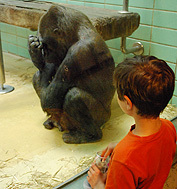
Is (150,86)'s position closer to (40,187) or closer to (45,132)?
(40,187)

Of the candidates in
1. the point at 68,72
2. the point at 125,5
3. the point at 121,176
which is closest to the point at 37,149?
the point at 68,72

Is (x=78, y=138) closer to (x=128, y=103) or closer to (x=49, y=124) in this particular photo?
(x=49, y=124)

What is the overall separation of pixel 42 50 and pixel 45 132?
496 mm

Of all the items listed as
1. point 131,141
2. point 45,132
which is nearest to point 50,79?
point 45,132

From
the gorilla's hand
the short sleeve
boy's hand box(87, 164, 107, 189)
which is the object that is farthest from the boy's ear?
the gorilla's hand

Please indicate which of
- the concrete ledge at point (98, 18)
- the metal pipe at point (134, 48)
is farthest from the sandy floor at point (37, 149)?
the concrete ledge at point (98, 18)

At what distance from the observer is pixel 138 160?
87cm

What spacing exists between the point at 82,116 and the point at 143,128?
73cm

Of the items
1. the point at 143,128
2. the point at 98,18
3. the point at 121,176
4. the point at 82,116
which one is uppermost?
the point at 98,18

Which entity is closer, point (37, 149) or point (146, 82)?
point (146, 82)

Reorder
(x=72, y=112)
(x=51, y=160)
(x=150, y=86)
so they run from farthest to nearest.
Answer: (x=72, y=112)
(x=51, y=160)
(x=150, y=86)

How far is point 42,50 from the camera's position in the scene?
1614 mm

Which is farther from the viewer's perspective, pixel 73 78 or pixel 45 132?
pixel 45 132

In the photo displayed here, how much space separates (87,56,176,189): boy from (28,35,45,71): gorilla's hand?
2.71ft
